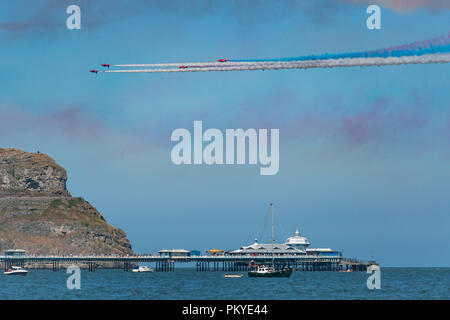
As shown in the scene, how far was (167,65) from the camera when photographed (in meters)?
99.1

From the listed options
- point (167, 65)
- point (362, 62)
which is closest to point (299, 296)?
point (167, 65)
